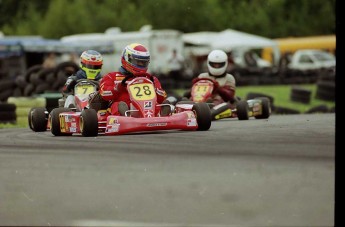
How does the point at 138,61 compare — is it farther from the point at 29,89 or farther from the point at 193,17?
the point at 193,17

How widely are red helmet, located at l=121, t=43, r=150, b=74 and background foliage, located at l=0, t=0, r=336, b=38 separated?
1359 inches

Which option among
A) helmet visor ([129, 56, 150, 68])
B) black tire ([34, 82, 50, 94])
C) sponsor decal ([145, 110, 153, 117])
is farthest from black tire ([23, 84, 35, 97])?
sponsor decal ([145, 110, 153, 117])

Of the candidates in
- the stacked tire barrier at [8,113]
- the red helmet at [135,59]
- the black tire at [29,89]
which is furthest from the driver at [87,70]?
the black tire at [29,89]

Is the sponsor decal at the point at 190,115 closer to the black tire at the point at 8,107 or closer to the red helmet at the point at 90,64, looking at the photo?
the red helmet at the point at 90,64

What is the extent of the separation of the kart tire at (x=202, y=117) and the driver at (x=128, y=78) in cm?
37

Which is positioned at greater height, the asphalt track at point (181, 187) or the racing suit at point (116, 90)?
the racing suit at point (116, 90)

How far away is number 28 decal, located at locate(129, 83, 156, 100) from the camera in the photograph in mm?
8109

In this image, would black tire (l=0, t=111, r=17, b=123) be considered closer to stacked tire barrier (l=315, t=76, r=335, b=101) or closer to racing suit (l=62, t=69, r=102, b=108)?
racing suit (l=62, t=69, r=102, b=108)

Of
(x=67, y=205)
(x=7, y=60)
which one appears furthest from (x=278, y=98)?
(x=67, y=205)

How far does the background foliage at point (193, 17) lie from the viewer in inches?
1742

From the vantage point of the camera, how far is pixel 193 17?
45.4 meters

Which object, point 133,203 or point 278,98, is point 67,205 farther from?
point 278,98

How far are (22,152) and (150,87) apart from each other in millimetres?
2652

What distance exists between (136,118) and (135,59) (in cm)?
70
